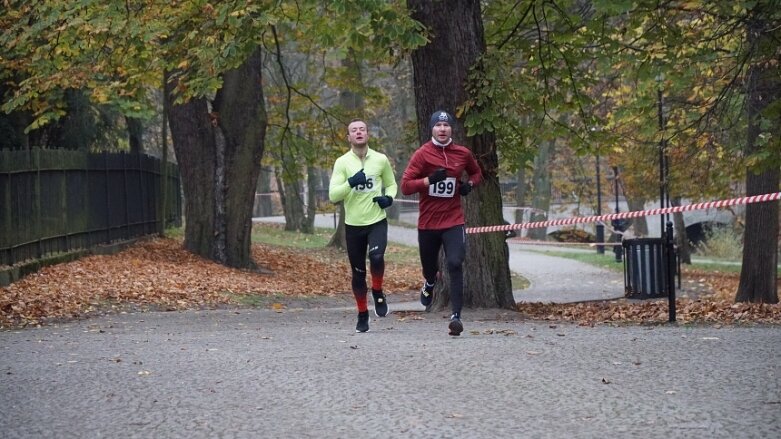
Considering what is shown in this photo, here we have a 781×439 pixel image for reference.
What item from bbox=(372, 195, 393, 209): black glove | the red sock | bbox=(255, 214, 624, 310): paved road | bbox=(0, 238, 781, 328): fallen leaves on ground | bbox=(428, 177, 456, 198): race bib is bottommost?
bbox=(255, 214, 624, 310): paved road

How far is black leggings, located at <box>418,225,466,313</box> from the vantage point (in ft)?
36.7

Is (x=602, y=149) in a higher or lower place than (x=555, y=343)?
higher

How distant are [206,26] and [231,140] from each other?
8.55 meters

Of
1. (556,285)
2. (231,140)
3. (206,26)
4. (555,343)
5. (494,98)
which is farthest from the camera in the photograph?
(556,285)

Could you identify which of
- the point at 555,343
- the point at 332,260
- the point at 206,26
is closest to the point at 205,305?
the point at 206,26

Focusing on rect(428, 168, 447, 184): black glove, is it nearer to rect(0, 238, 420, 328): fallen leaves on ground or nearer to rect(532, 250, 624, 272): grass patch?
rect(0, 238, 420, 328): fallen leaves on ground

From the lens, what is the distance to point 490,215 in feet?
49.8

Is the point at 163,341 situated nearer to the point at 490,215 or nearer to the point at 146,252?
the point at 490,215

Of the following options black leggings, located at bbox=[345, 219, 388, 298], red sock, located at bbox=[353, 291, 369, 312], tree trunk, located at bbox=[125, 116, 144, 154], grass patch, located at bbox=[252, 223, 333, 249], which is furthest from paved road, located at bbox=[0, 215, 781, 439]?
grass patch, located at bbox=[252, 223, 333, 249]

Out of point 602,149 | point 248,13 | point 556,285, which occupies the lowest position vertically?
point 556,285

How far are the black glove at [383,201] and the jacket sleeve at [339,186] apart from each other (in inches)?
10.9

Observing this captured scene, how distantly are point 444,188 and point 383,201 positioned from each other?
60cm

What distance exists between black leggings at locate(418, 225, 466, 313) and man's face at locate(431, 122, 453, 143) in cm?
84

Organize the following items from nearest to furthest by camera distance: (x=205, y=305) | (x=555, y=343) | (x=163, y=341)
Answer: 1. (x=555, y=343)
2. (x=163, y=341)
3. (x=205, y=305)
